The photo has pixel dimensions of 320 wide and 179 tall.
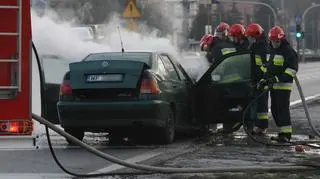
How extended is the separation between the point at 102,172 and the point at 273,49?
4.20 m

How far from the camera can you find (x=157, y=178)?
6977 mm

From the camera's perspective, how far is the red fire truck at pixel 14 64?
491cm

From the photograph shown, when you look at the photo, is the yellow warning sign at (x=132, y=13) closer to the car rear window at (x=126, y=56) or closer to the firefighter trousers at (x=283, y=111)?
the car rear window at (x=126, y=56)

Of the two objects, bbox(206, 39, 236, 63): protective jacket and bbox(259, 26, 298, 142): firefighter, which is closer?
bbox(259, 26, 298, 142): firefighter

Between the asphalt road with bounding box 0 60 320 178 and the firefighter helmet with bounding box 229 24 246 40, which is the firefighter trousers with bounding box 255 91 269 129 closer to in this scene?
the asphalt road with bounding box 0 60 320 178

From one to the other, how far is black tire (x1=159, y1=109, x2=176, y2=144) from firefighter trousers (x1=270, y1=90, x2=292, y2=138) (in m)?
1.68

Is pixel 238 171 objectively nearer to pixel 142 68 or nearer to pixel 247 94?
pixel 142 68

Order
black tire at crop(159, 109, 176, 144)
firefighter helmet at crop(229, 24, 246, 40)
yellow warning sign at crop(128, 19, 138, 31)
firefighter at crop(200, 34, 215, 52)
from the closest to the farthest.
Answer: black tire at crop(159, 109, 176, 144) → firefighter helmet at crop(229, 24, 246, 40) → firefighter at crop(200, 34, 215, 52) → yellow warning sign at crop(128, 19, 138, 31)

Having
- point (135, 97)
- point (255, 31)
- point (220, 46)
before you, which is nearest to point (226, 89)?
point (255, 31)

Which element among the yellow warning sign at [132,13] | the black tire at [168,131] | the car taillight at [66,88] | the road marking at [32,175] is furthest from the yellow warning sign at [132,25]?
the road marking at [32,175]

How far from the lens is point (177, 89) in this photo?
400 inches

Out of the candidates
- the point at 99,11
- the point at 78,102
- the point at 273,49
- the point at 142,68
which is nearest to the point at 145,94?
the point at 142,68

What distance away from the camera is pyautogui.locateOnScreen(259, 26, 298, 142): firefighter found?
10195 mm

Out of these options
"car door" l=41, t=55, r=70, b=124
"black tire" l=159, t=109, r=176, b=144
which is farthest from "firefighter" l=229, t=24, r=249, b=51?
"car door" l=41, t=55, r=70, b=124
